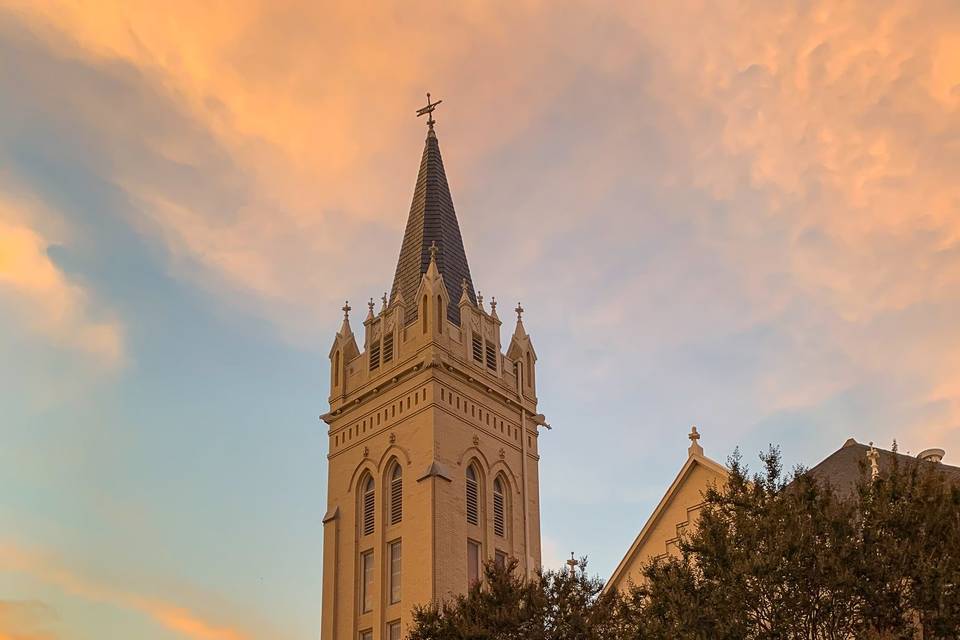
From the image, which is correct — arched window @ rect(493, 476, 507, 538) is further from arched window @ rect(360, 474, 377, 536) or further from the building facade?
the building facade

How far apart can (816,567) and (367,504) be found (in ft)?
88.9

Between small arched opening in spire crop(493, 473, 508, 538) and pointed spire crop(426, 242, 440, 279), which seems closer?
small arched opening in spire crop(493, 473, 508, 538)

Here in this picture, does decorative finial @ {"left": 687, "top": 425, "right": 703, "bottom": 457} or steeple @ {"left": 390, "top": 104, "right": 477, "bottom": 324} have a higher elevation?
steeple @ {"left": 390, "top": 104, "right": 477, "bottom": 324}

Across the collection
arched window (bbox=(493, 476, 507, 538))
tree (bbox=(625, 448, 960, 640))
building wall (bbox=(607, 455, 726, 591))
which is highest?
arched window (bbox=(493, 476, 507, 538))

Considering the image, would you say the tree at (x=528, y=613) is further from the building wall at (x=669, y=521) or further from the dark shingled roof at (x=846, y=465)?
the dark shingled roof at (x=846, y=465)

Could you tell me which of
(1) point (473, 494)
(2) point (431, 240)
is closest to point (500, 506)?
(1) point (473, 494)

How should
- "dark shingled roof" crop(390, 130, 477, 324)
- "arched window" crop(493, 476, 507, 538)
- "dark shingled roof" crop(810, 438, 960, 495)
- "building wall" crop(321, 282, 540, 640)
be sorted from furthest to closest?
1. "dark shingled roof" crop(390, 130, 477, 324)
2. "arched window" crop(493, 476, 507, 538)
3. "building wall" crop(321, 282, 540, 640)
4. "dark shingled roof" crop(810, 438, 960, 495)

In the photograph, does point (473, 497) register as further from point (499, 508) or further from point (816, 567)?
point (816, 567)

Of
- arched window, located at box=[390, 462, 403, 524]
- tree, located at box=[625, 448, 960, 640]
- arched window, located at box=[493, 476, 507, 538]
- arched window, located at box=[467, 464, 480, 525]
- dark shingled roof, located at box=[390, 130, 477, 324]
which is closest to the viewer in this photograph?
tree, located at box=[625, 448, 960, 640]

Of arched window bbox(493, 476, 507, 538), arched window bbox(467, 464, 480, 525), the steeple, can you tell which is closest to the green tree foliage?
arched window bbox(467, 464, 480, 525)

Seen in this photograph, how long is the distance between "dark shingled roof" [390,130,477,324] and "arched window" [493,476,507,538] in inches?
267

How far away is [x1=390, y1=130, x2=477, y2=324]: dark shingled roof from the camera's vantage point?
48875mm

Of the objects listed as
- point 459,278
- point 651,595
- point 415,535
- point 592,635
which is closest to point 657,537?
point 592,635

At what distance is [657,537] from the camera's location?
30.0 metres
